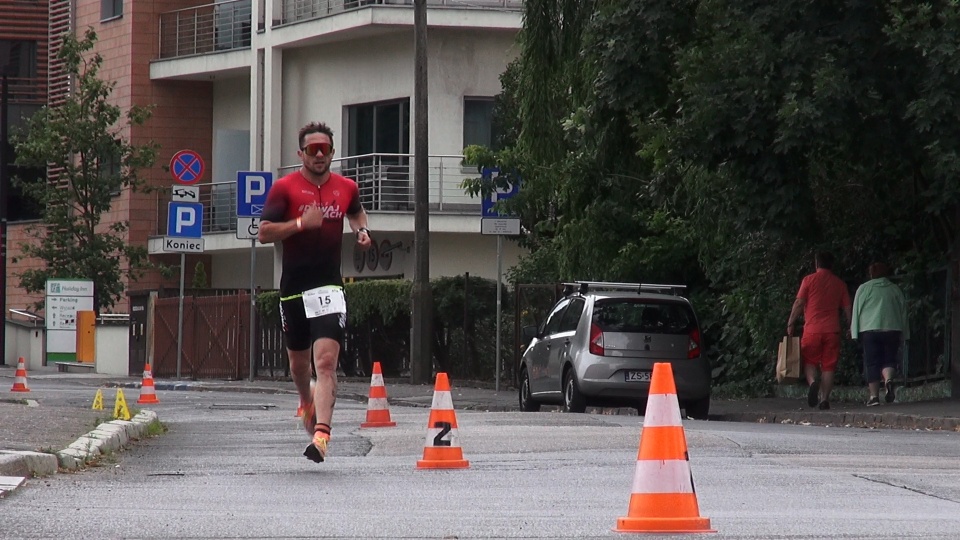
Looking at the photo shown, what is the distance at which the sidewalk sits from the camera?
13.4 meters

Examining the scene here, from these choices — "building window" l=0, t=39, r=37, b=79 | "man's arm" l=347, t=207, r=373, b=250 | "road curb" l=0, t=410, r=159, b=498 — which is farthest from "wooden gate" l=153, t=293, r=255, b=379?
"man's arm" l=347, t=207, r=373, b=250

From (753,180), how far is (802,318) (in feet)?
15.2

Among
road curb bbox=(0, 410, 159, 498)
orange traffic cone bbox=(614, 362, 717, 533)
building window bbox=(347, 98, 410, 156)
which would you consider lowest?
road curb bbox=(0, 410, 159, 498)

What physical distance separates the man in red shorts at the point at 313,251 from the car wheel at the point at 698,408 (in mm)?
9617

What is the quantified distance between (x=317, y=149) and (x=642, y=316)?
31.9 ft

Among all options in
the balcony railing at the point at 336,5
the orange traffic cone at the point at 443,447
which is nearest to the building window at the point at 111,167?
the balcony railing at the point at 336,5

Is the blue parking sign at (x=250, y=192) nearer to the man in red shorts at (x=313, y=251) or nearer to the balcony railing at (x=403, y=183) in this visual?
the balcony railing at (x=403, y=183)

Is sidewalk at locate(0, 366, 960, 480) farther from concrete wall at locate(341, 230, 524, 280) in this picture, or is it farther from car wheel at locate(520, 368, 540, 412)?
concrete wall at locate(341, 230, 524, 280)

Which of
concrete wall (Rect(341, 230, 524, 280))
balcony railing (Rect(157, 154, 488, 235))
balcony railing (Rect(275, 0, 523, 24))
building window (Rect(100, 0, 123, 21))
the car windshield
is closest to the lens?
the car windshield

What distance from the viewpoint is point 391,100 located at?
37.8 m

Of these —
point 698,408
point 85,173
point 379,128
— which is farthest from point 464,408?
point 85,173

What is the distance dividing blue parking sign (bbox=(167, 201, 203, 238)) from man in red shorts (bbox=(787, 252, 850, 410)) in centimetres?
1366

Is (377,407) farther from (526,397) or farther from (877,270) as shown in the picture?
(877,270)

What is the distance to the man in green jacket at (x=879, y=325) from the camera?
20734 mm
